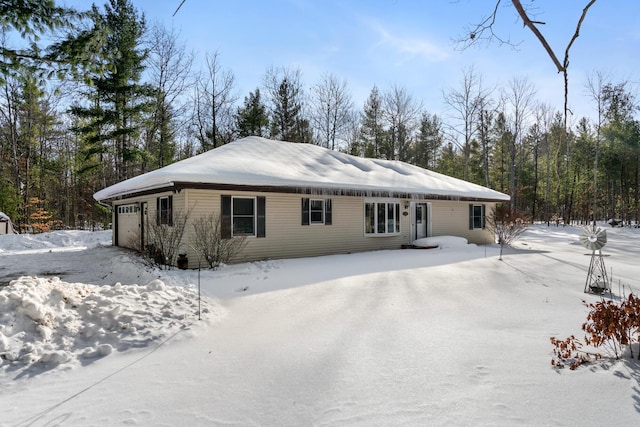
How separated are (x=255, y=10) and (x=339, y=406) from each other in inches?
142

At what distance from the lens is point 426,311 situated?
5535 millimetres

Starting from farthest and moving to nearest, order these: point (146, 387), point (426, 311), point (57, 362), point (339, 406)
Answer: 1. point (426, 311)
2. point (57, 362)
3. point (146, 387)
4. point (339, 406)

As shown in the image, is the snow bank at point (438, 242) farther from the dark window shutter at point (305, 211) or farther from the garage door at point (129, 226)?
the garage door at point (129, 226)

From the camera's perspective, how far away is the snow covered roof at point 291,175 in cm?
963

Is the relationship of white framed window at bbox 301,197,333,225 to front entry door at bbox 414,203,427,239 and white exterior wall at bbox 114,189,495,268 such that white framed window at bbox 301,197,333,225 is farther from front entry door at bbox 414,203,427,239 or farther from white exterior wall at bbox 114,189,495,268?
front entry door at bbox 414,203,427,239

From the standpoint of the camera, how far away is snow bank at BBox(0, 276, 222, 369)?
3787 millimetres

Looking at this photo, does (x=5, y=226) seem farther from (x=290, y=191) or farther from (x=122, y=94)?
(x=290, y=191)

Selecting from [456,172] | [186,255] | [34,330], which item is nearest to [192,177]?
[186,255]

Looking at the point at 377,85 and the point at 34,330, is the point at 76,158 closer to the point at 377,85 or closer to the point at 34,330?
the point at 377,85

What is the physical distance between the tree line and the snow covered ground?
44.2 feet

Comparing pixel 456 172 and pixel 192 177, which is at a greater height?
pixel 456 172

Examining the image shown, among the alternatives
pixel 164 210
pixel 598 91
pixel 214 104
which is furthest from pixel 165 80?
pixel 598 91

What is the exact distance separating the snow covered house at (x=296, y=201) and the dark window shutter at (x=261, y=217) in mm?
30

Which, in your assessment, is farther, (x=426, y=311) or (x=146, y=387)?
(x=426, y=311)
